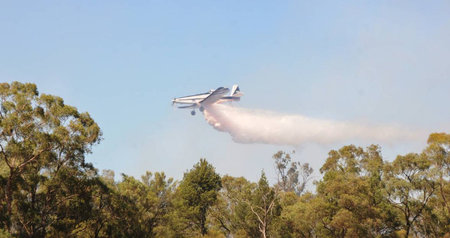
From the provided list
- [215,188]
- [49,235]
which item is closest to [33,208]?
[49,235]

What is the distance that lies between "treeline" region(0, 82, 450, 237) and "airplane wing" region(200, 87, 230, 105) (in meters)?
24.8

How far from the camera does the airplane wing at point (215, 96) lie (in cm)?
8425

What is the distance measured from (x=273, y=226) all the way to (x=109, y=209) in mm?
17553

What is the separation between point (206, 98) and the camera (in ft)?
279

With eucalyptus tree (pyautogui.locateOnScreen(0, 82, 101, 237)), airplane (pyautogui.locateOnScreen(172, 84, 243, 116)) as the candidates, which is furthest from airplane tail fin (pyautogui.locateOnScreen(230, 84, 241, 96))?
eucalyptus tree (pyautogui.locateOnScreen(0, 82, 101, 237))

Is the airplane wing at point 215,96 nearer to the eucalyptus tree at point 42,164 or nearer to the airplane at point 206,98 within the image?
the airplane at point 206,98

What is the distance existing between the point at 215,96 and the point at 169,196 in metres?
32.2

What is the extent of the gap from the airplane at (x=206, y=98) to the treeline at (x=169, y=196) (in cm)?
2511

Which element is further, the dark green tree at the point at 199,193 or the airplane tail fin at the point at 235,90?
the airplane tail fin at the point at 235,90

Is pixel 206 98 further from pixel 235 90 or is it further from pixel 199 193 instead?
pixel 199 193

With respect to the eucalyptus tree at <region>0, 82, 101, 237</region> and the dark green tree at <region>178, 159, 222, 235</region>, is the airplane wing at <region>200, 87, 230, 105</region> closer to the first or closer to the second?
the dark green tree at <region>178, 159, 222, 235</region>

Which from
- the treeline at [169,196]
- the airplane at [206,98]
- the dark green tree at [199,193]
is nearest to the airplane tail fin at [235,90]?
the airplane at [206,98]

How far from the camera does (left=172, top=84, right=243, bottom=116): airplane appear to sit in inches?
3342

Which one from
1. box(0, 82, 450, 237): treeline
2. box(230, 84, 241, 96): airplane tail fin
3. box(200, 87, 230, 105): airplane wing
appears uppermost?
box(230, 84, 241, 96): airplane tail fin
